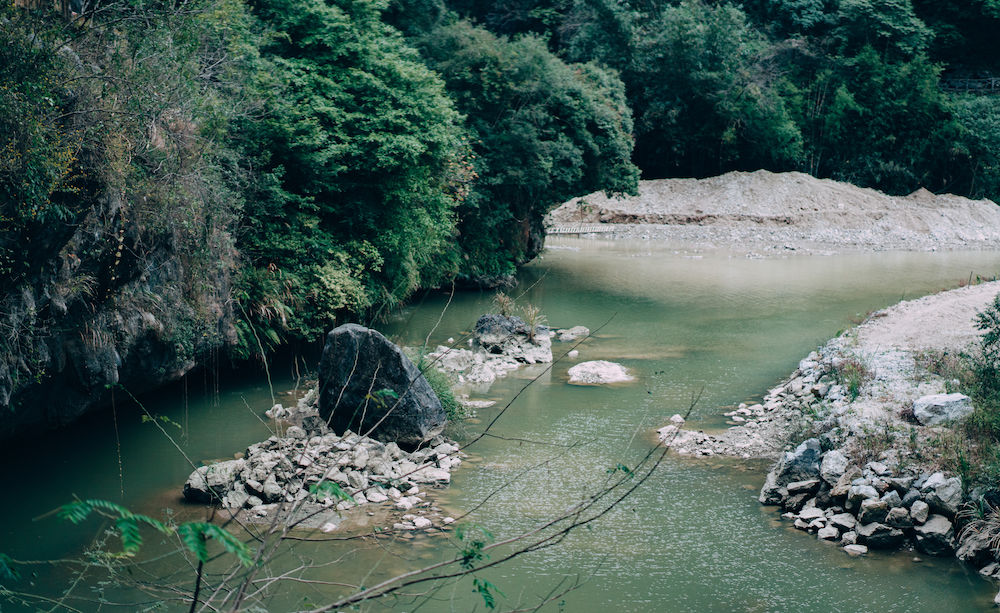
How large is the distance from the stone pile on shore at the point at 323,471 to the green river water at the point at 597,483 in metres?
0.35

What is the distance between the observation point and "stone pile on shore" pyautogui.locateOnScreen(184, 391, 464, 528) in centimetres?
904

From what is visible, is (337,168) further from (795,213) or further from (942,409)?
(795,213)

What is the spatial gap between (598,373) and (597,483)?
4.85 m

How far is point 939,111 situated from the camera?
1646 inches

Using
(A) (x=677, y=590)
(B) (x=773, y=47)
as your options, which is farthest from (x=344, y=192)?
(B) (x=773, y=47)

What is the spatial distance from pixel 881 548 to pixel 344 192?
11610mm

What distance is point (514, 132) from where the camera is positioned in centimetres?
2181

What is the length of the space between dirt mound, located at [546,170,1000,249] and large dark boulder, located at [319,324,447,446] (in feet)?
82.5

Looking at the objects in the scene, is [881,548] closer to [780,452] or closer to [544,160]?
[780,452]

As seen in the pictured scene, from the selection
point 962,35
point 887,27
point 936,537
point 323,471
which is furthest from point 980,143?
point 323,471

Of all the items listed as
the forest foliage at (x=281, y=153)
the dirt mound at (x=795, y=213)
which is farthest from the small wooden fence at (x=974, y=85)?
the forest foliage at (x=281, y=153)

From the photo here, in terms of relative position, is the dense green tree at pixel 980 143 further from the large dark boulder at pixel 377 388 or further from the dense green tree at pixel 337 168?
the large dark boulder at pixel 377 388

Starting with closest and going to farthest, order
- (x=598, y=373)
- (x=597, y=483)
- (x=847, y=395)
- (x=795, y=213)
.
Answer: (x=597, y=483) < (x=847, y=395) < (x=598, y=373) < (x=795, y=213)

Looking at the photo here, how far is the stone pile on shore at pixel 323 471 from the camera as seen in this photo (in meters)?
9.04
